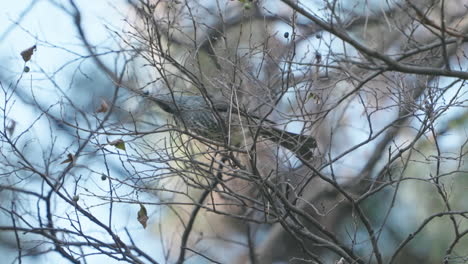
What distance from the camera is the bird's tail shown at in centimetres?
419

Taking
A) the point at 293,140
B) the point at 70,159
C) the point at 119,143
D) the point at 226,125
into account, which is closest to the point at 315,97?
the point at 293,140

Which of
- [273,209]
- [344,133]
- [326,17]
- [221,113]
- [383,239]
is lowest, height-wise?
[273,209]

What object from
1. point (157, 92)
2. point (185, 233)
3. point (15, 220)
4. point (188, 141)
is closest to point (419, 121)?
point (188, 141)

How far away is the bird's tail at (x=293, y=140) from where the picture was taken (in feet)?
13.7

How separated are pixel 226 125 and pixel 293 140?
0.41 metres

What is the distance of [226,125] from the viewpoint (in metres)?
4.12

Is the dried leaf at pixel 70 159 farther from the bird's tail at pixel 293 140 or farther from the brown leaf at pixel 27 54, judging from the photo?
the bird's tail at pixel 293 140

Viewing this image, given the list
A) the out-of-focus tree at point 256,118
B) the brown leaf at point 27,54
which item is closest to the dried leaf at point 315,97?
the out-of-focus tree at point 256,118

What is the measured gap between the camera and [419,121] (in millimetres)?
4324

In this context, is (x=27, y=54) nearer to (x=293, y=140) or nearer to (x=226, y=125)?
(x=226, y=125)

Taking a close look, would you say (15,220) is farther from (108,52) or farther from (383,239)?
(383,239)

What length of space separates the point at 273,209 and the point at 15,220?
1730mm

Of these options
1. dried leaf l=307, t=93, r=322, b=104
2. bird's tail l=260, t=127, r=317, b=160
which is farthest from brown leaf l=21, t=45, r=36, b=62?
dried leaf l=307, t=93, r=322, b=104

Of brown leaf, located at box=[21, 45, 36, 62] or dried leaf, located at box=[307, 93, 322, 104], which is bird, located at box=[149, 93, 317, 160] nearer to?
dried leaf, located at box=[307, 93, 322, 104]
